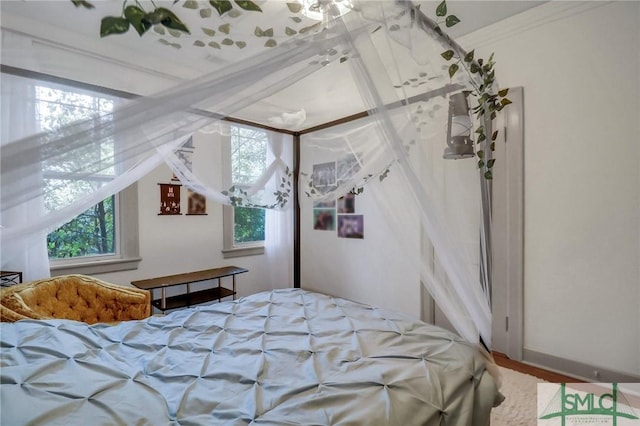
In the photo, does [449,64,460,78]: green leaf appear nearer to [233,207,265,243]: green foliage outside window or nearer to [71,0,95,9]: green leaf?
[71,0,95,9]: green leaf

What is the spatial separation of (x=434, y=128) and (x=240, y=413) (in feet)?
5.21

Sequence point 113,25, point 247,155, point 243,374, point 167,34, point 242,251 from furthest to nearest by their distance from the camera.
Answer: point 242,251 < point 247,155 < point 243,374 < point 167,34 < point 113,25

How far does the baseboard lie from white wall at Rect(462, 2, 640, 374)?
0.12 ft

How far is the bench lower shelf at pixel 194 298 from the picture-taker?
288 cm

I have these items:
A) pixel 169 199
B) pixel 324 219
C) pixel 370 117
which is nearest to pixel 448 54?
pixel 370 117

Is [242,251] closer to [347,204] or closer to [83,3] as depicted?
[347,204]

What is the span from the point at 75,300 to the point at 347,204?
260 centimetres

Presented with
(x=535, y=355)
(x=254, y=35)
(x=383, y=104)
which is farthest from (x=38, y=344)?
(x=535, y=355)

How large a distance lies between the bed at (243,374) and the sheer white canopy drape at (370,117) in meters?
0.32

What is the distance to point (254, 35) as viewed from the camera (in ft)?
3.60

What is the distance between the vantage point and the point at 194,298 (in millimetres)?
3098

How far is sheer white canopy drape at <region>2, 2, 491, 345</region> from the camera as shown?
84 centimetres

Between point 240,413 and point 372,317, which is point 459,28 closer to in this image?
point 372,317

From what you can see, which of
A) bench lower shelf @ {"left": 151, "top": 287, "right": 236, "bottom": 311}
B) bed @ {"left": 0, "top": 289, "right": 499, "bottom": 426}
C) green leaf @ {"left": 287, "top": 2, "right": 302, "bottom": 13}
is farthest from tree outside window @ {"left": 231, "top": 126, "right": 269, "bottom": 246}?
green leaf @ {"left": 287, "top": 2, "right": 302, "bottom": 13}
